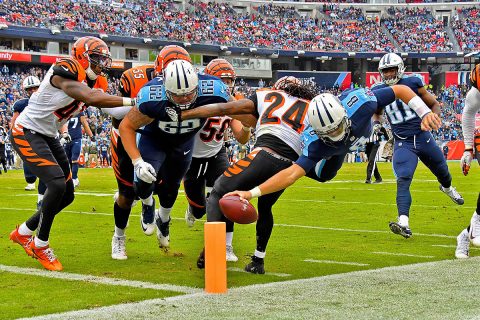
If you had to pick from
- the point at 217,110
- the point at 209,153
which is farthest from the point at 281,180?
the point at 209,153

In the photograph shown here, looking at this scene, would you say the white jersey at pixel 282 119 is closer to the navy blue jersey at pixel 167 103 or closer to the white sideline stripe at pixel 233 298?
the navy blue jersey at pixel 167 103

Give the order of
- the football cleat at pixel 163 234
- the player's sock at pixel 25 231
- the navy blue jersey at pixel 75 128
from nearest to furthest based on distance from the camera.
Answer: the player's sock at pixel 25 231 < the football cleat at pixel 163 234 < the navy blue jersey at pixel 75 128

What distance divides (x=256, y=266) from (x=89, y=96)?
1.89m

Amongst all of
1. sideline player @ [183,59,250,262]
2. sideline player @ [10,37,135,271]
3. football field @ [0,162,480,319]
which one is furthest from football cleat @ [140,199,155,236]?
sideline player @ [10,37,135,271]

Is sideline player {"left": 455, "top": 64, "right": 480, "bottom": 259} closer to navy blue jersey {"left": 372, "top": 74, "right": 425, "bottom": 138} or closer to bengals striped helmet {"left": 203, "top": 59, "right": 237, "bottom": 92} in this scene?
navy blue jersey {"left": 372, "top": 74, "right": 425, "bottom": 138}

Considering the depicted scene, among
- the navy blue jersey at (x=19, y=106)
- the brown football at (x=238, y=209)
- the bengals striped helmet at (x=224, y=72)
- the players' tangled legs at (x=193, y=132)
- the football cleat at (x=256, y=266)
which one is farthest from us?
the navy blue jersey at (x=19, y=106)

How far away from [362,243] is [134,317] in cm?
396

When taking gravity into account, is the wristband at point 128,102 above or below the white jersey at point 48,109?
above

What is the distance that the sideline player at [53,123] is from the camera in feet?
20.5

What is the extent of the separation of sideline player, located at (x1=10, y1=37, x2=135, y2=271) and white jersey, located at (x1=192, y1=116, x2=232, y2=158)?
1274mm

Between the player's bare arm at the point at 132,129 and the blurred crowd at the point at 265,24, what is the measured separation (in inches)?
1489

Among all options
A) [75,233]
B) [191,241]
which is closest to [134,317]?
[191,241]

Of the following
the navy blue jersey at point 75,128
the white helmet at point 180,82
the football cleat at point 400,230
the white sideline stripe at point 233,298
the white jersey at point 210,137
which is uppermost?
the white helmet at point 180,82

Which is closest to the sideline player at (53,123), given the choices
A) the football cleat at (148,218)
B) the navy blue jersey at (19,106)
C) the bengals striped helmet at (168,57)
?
the bengals striped helmet at (168,57)
